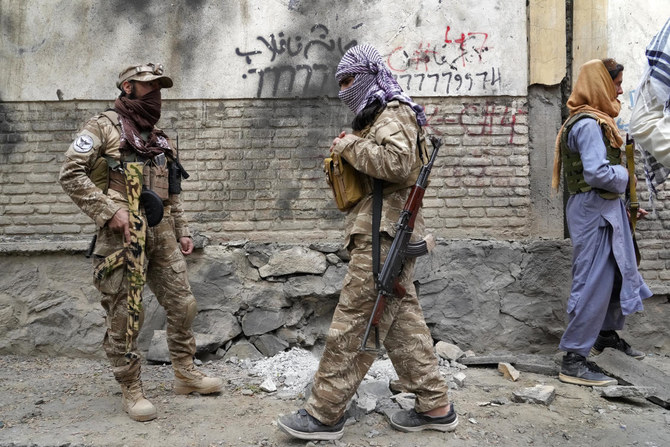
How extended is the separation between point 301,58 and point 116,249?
2351 mm

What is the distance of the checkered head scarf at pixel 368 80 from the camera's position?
9.86ft

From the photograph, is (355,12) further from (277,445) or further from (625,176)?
(277,445)

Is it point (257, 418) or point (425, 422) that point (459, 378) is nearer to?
point (425, 422)

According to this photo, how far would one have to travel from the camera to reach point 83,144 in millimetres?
3242

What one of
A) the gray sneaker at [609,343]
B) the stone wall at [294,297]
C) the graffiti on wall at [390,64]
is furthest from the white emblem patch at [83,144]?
the gray sneaker at [609,343]

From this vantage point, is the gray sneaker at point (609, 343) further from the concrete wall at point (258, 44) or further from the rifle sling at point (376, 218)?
the rifle sling at point (376, 218)

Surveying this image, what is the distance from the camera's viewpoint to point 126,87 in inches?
137

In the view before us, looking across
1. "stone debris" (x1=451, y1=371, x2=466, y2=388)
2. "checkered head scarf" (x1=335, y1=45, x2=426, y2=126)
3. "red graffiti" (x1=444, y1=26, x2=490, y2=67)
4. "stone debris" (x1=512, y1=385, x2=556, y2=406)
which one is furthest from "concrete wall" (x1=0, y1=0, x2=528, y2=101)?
"stone debris" (x1=512, y1=385, x2=556, y2=406)

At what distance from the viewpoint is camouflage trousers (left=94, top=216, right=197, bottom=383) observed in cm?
329

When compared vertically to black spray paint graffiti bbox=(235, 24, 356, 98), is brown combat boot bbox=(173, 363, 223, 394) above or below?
below

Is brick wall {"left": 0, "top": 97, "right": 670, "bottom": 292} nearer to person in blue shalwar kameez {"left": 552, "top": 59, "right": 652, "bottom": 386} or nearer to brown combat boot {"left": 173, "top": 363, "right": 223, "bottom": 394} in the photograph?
person in blue shalwar kameez {"left": 552, "top": 59, "right": 652, "bottom": 386}

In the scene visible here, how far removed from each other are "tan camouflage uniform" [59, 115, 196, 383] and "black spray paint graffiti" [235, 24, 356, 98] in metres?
1.69

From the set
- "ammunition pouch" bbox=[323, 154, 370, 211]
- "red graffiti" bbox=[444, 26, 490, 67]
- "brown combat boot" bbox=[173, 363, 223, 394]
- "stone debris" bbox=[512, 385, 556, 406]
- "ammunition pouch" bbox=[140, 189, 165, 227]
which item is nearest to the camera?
"ammunition pouch" bbox=[323, 154, 370, 211]

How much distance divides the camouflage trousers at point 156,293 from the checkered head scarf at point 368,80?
1386 millimetres
